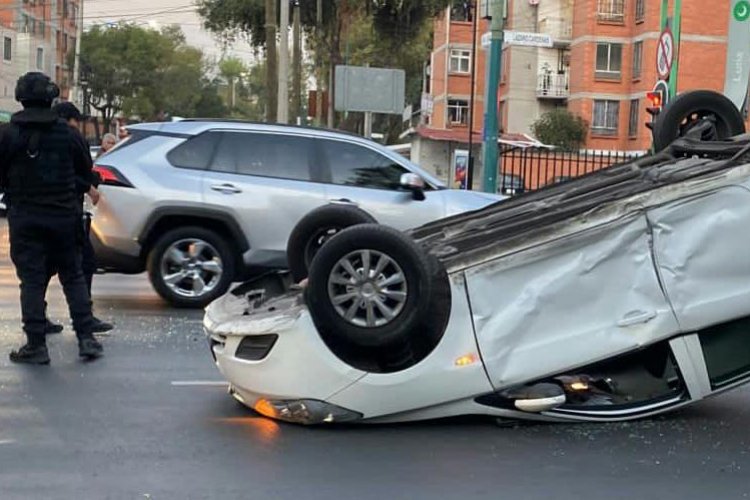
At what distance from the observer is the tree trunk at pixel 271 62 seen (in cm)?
2816

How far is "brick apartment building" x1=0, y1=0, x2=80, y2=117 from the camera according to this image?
55750mm

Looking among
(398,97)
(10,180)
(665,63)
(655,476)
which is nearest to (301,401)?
(655,476)

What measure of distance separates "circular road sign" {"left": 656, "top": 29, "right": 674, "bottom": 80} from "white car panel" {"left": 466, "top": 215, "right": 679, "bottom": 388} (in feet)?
27.1

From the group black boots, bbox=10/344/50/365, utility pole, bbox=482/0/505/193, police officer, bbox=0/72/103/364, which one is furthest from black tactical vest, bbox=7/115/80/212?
utility pole, bbox=482/0/505/193

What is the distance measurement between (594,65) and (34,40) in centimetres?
3558

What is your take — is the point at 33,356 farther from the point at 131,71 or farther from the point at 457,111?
the point at 131,71

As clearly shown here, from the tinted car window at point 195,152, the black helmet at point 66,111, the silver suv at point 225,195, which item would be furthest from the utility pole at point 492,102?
the black helmet at point 66,111

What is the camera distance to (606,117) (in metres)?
47.3

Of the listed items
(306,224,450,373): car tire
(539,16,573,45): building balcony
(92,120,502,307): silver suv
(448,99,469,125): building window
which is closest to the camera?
(306,224,450,373): car tire

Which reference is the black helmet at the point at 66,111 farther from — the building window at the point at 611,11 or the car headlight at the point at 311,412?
the building window at the point at 611,11

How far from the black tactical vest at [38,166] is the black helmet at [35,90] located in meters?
0.17

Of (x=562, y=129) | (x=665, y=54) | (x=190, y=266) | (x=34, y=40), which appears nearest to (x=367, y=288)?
(x=190, y=266)

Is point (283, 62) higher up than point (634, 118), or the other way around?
point (283, 62)

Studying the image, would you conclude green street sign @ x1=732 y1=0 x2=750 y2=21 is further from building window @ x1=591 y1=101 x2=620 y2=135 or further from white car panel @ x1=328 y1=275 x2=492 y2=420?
building window @ x1=591 y1=101 x2=620 y2=135
